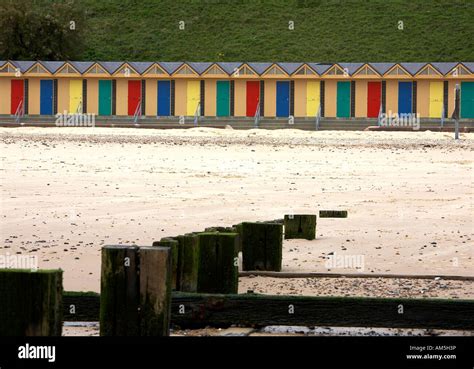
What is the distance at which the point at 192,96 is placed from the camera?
173 feet

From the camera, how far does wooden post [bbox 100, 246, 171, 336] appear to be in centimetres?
686

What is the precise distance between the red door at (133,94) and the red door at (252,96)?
5131mm

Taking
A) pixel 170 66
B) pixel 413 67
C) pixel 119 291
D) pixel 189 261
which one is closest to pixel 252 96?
pixel 170 66

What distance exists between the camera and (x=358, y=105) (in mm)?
51750

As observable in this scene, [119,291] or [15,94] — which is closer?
[119,291]

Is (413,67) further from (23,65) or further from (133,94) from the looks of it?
(23,65)

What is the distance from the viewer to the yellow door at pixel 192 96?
2071 inches

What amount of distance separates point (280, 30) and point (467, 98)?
26392 millimetres

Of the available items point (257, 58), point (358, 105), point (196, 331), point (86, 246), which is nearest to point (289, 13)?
point (257, 58)

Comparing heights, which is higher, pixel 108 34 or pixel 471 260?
pixel 108 34

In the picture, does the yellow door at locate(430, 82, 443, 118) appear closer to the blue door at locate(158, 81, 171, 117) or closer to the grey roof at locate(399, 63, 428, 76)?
the grey roof at locate(399, 63, 428, 76)

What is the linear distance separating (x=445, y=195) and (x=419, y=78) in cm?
3089

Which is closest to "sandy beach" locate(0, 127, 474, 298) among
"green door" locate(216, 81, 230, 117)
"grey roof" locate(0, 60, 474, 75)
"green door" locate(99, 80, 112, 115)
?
"grey roof" locate(0, 60, 474, 75)

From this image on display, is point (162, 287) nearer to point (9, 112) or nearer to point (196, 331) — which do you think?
point (196, 331)
